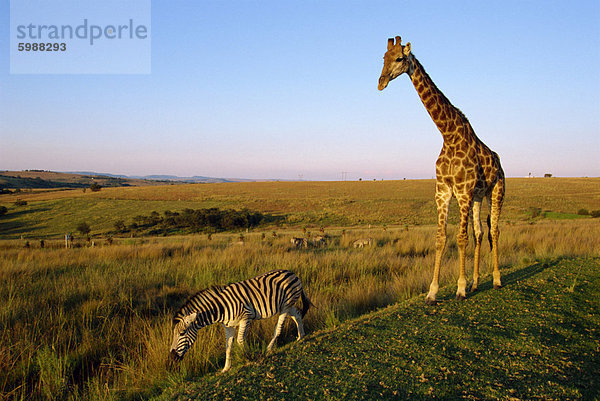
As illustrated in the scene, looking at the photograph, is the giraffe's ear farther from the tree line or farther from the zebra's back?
the tree line

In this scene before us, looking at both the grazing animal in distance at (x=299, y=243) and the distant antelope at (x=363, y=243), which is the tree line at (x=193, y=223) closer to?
the grazing animal in distance at (x=299, y=243)

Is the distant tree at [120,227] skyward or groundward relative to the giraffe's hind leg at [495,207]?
groundward

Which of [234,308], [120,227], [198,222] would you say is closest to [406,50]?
[234,308]

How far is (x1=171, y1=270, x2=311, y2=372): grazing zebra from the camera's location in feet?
16.2

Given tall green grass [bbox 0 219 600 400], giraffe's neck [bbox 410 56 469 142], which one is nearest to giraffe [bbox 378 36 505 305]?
giraffe's neck [bbox 410 56 469 142]

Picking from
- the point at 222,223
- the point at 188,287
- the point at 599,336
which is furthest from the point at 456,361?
the point at 222,223

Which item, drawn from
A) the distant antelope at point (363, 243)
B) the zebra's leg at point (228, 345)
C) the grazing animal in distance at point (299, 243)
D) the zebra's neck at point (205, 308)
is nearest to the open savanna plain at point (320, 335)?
the zebra's leg at point (228, 345)

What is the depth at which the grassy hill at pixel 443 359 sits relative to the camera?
3.20 m

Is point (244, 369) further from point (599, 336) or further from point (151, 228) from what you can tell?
point (151, 228)

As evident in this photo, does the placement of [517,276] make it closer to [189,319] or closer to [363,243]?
[189,319]

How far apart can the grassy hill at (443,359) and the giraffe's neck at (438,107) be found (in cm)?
294

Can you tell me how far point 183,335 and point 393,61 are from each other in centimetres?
509

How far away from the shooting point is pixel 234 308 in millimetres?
5086

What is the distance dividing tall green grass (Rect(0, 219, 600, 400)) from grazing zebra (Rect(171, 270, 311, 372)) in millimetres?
341
